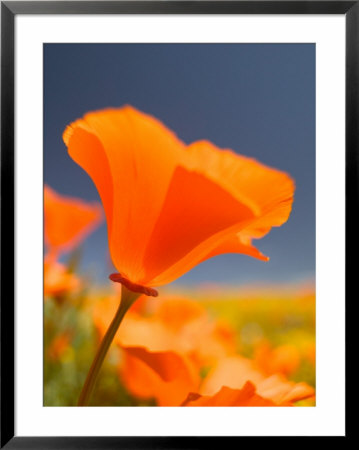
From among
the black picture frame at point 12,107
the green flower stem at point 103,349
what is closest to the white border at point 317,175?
the black picture frame at point 12,107

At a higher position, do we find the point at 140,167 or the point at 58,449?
the point at 140,167

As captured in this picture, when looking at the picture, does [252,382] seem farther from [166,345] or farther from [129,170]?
[129,170]

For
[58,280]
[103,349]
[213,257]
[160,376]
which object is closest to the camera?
[103,349]

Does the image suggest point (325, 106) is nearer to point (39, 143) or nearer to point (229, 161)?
point (229, 161)

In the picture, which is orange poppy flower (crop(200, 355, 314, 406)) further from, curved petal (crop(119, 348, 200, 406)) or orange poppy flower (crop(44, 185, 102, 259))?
orange poppy flower (crop(44, 185, 102, 259))

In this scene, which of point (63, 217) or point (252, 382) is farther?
point (63, 217)

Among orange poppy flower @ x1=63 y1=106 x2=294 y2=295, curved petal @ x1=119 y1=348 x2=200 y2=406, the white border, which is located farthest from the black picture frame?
orange poppy flower @ x1=63 y1=106 x2=294 y2=295

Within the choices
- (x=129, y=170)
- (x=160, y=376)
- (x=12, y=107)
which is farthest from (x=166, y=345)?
(x=12, y=107)

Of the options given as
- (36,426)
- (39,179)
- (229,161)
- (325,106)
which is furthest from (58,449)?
(325,106)
